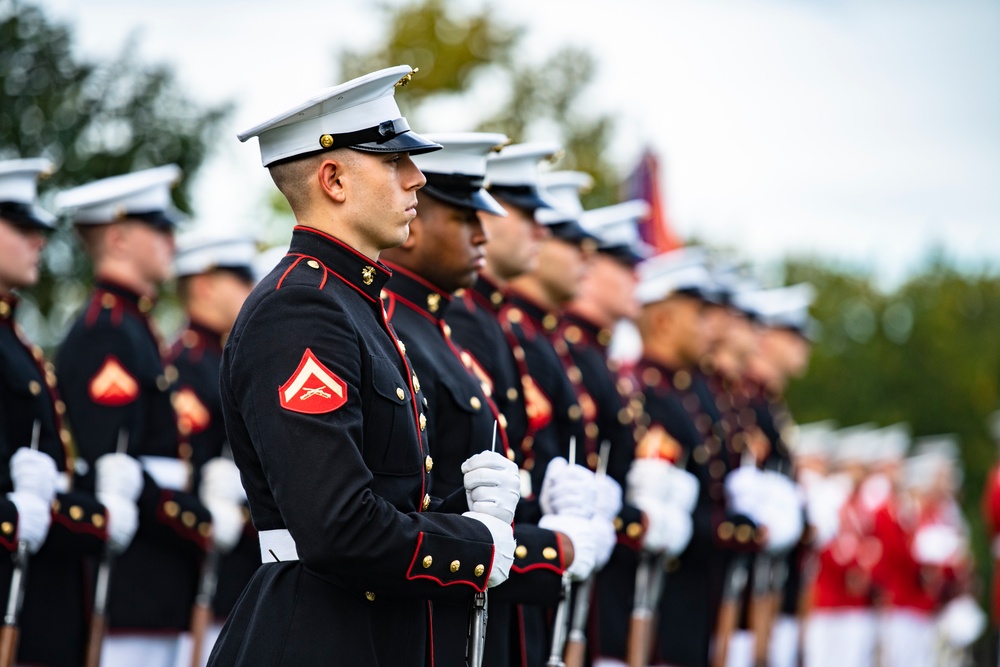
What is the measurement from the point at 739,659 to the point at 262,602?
6169mm

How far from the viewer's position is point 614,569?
6.42 m

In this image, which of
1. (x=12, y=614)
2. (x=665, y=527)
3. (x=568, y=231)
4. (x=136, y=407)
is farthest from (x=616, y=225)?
(x=12, y=614)

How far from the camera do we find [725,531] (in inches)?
289

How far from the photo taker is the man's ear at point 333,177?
335 cm

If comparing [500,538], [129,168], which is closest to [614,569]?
[500,538]

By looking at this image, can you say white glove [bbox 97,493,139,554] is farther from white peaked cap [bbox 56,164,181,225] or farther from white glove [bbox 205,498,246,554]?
white peaked cap [bbox 56,164,181,225]

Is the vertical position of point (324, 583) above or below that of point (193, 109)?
below

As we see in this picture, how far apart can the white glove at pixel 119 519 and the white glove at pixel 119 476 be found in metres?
0.03

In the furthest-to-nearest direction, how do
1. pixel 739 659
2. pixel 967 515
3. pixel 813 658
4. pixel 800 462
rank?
pixel 967 515 → pixel 800 462 → pixel 813 658 → pixel 739 659

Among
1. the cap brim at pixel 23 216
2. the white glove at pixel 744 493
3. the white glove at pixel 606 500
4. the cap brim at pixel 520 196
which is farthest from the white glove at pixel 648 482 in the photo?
the cap brim at pixel 23 216

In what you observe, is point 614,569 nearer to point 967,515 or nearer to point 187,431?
point 187,431

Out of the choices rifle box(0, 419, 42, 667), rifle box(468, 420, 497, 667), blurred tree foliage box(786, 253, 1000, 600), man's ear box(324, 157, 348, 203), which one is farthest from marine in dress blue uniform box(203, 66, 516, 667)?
blurred tree foliage box(786, 253, 1000, 600)

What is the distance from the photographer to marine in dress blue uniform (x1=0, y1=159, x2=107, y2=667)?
4.99 metres

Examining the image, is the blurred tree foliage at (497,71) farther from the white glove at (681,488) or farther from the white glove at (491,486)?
the white glove at (491,486)
